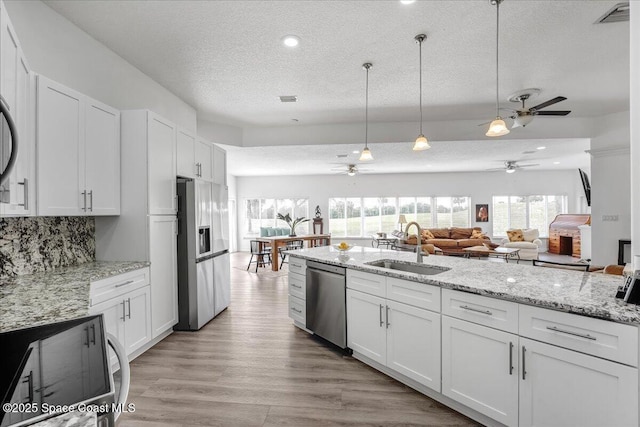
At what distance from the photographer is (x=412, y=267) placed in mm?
2889

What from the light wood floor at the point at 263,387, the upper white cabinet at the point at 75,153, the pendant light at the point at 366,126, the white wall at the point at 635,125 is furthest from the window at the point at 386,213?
the white wall at the point at 635,125

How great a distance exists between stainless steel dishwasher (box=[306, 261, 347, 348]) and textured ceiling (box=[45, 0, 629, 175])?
2.25m

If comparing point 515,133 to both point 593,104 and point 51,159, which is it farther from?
point 51,159

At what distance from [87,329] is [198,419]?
1.38 meters

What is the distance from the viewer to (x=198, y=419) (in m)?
2.02

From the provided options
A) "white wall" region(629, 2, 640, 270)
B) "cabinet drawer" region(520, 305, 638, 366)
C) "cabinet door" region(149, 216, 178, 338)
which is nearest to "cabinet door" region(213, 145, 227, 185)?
"cabinet door" region(149, 216, 178, 338)

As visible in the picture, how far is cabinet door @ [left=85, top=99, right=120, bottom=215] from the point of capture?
2.53 metres

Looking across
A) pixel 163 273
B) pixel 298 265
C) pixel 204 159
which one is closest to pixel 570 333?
pixel 298 265

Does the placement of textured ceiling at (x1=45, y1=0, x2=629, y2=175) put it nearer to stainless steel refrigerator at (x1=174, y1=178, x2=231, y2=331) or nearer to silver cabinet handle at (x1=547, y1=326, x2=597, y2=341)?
stainless steel refrigerator at (x1=174, y1=178, x2=231, y2=331)

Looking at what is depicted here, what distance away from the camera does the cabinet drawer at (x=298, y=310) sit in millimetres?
3456

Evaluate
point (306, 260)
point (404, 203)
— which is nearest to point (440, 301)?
point (306, 260)

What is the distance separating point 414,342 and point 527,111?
3151 millimetres

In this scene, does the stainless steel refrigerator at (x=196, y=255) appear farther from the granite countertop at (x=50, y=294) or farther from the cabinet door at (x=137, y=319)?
the granite countertop at (x=50, y=294)

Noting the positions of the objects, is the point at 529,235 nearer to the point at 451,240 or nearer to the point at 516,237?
the point at 516,237
